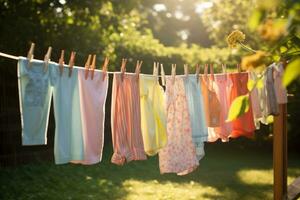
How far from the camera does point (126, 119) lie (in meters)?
3.98

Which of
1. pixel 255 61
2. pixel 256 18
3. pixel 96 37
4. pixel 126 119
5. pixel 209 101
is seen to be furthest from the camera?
pixel 96 37

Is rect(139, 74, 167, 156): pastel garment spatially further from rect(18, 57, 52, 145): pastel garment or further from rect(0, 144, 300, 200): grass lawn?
rect(0, 144, 300, 200): grass lawn

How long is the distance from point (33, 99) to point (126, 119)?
965 mm

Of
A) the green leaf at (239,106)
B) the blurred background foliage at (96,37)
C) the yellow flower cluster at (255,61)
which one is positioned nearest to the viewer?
the yellow flower cluster at (255,61)

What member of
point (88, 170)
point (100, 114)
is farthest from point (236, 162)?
point (100, 114)

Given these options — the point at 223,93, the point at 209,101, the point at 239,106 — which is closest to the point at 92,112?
the point at 209,101

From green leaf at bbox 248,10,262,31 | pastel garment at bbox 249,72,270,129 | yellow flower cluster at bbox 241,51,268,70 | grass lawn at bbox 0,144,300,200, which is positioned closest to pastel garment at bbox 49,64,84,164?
pastel garment at bbox 249,72,270,129

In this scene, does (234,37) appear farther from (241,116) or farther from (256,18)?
(256,18)

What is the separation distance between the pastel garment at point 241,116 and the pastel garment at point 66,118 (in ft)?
5.35

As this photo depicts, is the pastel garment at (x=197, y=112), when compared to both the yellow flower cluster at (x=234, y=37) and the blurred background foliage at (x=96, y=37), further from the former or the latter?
the blurred background foliage at (x=96, y=37)

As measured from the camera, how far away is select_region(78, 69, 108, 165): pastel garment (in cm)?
363

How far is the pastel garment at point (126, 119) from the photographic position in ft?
12.9

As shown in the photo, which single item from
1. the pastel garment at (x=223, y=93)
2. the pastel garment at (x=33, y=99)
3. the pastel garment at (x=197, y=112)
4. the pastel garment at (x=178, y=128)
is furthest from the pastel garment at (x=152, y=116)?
the pastel garment at (x=33, y=99)

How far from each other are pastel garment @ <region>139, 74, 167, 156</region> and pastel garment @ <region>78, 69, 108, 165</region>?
48 cm
